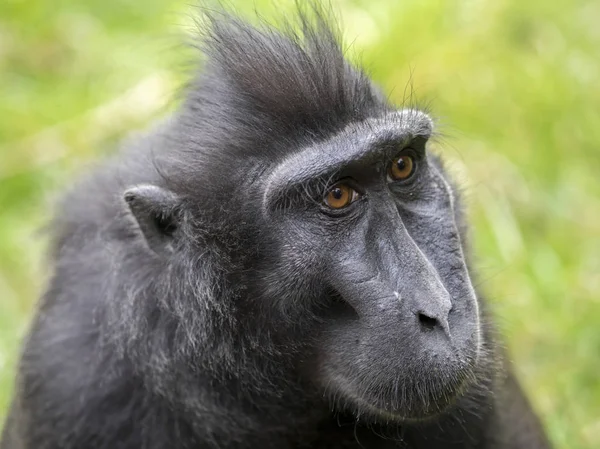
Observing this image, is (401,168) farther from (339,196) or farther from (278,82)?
(278,82)

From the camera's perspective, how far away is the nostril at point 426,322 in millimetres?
3639

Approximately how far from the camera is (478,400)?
170 inches

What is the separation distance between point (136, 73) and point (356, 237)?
570cm

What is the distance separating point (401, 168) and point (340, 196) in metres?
0.34

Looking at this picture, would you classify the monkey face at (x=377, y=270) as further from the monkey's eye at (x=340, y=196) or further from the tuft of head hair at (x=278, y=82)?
the tuft of head hair at (x=278, y=82)

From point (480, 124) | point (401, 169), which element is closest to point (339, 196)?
point (401, 169)

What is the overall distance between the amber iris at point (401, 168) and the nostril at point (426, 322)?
2.24ft

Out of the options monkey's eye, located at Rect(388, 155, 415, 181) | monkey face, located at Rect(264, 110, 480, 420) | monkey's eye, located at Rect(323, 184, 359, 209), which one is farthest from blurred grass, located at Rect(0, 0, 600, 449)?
monkey's eye, located at Rect(323, 184, 359, 209)

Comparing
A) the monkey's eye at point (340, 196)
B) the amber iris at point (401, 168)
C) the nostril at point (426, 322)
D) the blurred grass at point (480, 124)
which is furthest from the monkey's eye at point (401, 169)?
the blurred grass at point (480, 124)

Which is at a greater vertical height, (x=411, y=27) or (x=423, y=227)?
(x=411, y=27)

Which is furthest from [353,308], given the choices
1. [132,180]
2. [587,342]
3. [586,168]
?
[586,168]

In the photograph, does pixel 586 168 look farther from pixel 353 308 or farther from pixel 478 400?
pixel 353 308

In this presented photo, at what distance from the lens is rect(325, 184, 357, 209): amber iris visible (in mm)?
3902

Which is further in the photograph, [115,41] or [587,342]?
[115,41]
